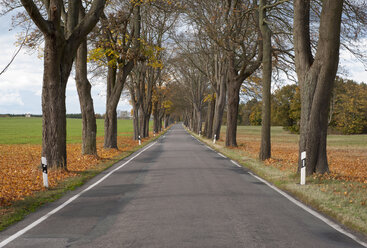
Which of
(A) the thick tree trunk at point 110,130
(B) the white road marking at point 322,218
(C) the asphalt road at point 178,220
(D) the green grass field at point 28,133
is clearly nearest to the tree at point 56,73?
(C) the asphalt road at point 178,220

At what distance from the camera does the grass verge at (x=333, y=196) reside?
19.8ft

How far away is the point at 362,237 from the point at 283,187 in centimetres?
412

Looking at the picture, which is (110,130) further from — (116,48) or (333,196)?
(333,196)

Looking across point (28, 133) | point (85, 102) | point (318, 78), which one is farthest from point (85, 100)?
point (28, 133)

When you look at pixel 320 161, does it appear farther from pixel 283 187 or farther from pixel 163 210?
pixel 163 210

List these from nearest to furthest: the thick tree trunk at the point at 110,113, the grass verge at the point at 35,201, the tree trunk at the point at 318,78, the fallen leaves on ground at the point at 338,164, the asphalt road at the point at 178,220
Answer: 1. the asphalt road at the point at 178,220
2. the grass verge at the point at 35,201
3. the tree trunk at the point at 318,78
4. the fallen leaves on ground at the point at 338,164
5. the thick tree trunk at the point at 110,113

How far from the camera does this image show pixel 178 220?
586cm

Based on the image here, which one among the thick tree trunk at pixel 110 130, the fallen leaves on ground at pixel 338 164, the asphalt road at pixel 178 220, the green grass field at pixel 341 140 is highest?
the thick tree trunk at pixel 110 130

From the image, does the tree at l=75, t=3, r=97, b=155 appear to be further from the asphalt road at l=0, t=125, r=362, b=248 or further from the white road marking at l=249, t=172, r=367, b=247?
the white road marking at l=249, t=172, r=367, b=247

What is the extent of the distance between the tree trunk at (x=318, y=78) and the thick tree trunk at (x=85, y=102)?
33.9ft

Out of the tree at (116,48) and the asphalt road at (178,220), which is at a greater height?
the tree at (116,48)

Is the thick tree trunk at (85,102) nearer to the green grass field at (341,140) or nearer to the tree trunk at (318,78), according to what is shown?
the tree trunk at (318,78)

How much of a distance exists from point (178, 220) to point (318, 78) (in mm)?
6533

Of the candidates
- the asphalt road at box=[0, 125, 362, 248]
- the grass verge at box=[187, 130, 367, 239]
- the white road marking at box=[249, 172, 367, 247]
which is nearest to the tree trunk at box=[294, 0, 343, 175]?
the grass verge at box=[187, 130, 367, 239]
